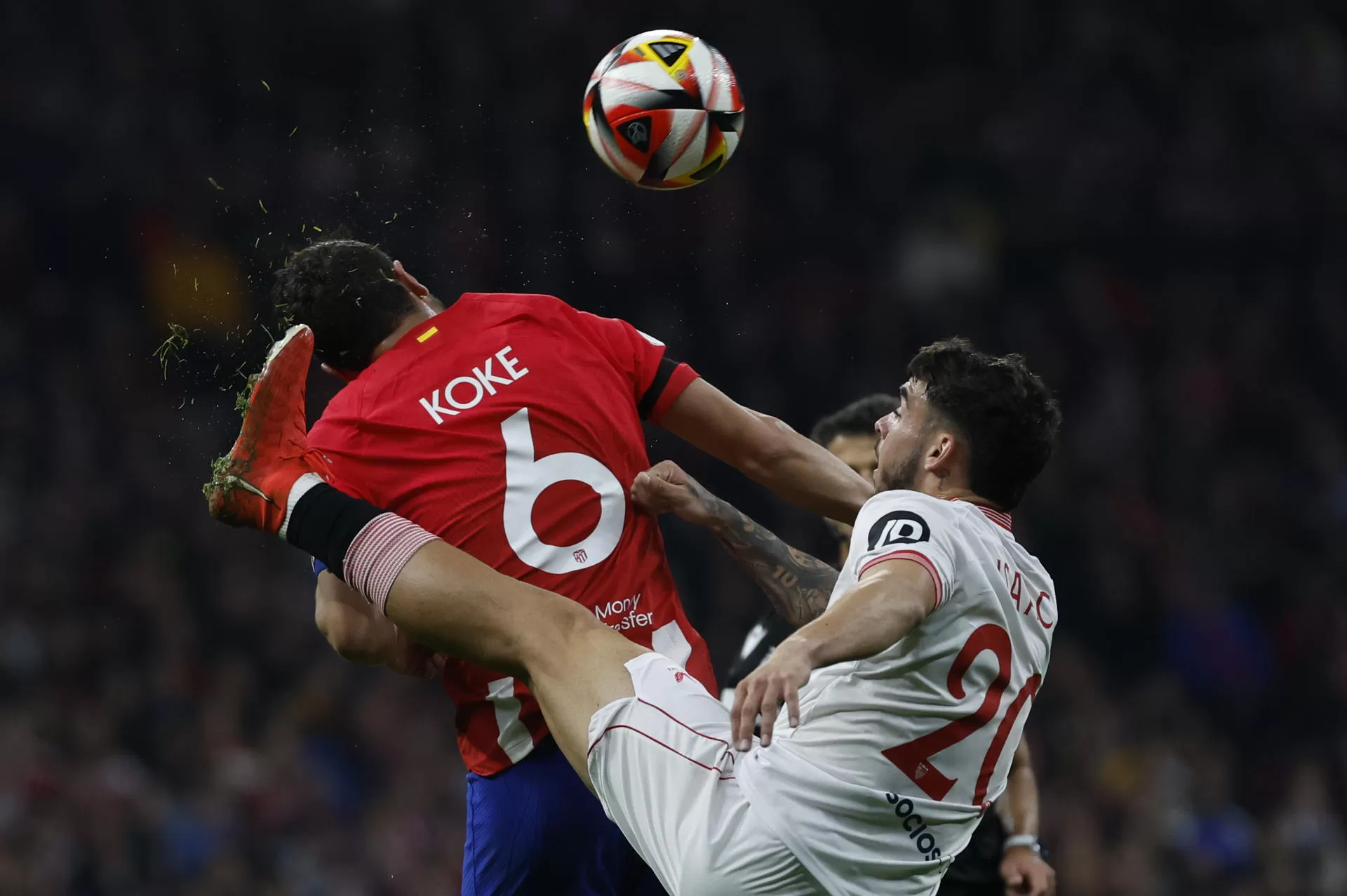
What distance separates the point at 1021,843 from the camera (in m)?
5.08

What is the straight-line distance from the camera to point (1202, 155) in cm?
1373

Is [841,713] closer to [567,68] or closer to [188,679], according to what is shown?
[188,679]

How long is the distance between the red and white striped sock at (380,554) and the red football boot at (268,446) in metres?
0.34

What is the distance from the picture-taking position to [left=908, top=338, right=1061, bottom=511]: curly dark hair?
3.87m

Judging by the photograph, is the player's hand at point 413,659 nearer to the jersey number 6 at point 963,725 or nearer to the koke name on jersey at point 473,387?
the koke name on jersey at point 473,387

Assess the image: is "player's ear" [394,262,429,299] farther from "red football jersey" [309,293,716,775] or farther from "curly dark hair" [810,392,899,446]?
"curly dark hair" [810,392,899,446]

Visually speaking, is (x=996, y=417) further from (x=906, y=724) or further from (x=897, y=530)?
(x=906, y=724)

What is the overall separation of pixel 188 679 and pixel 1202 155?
32.3 ft

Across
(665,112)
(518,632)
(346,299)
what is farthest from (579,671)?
(665,112)

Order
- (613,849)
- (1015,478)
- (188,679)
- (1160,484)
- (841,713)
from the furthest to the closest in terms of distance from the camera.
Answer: (1160,484) → (188,679) → (613,849) → (1015,478) → (841,713)

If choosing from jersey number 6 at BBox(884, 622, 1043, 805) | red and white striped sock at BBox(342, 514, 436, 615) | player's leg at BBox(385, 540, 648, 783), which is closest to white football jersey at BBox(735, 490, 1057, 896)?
jersey number 6 at BBox(884, 622, 1043, 805)

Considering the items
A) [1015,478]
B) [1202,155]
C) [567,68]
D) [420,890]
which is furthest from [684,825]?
[1202,155]

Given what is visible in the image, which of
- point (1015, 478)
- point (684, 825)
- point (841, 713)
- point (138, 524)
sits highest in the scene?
point (1015, 478)

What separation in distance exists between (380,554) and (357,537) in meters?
0.08
